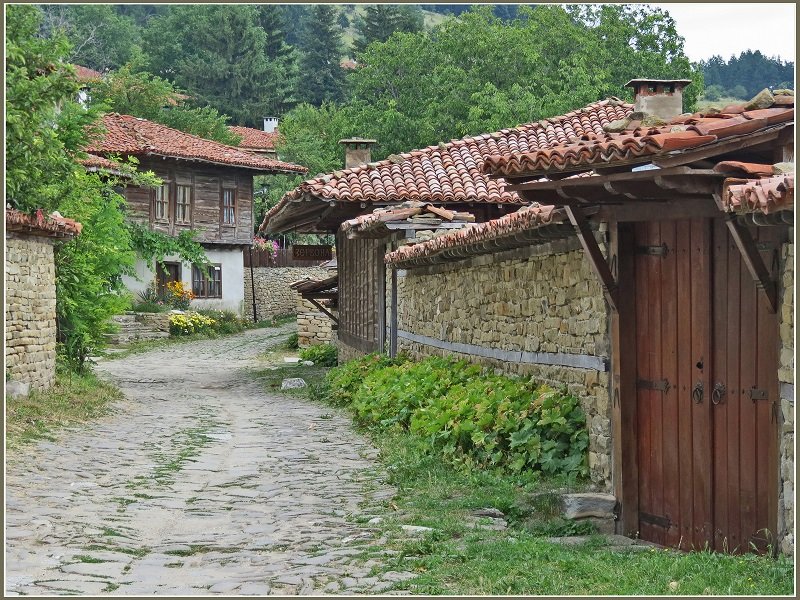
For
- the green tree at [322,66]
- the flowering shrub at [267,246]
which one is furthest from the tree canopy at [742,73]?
the flowering shrub at [267,246]

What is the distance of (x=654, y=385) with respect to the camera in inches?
299

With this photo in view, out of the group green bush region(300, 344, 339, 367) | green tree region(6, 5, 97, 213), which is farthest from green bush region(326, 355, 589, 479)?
green bush region(300, 344, 339, 367)

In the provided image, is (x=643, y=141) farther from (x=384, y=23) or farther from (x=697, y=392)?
(x=384, y=23)

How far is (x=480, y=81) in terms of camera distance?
38.6m

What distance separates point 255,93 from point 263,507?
50654mm

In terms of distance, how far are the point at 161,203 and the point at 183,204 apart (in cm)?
92

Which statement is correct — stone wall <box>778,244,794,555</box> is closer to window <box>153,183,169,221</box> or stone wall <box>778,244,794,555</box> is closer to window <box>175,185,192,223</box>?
window <box>153,183,169,221</box>

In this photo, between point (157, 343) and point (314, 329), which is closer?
point (314, 329)

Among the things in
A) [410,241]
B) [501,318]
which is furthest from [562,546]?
[410,241]

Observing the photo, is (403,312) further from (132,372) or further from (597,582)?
(597,582)

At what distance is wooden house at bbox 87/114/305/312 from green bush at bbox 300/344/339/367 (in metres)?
8.41

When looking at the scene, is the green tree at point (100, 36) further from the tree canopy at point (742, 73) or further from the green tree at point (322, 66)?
the tree canopy at point (742, 73)

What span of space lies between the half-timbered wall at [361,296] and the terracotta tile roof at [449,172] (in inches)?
37.2

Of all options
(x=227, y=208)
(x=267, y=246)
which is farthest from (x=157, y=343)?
(x=267, y=246)
